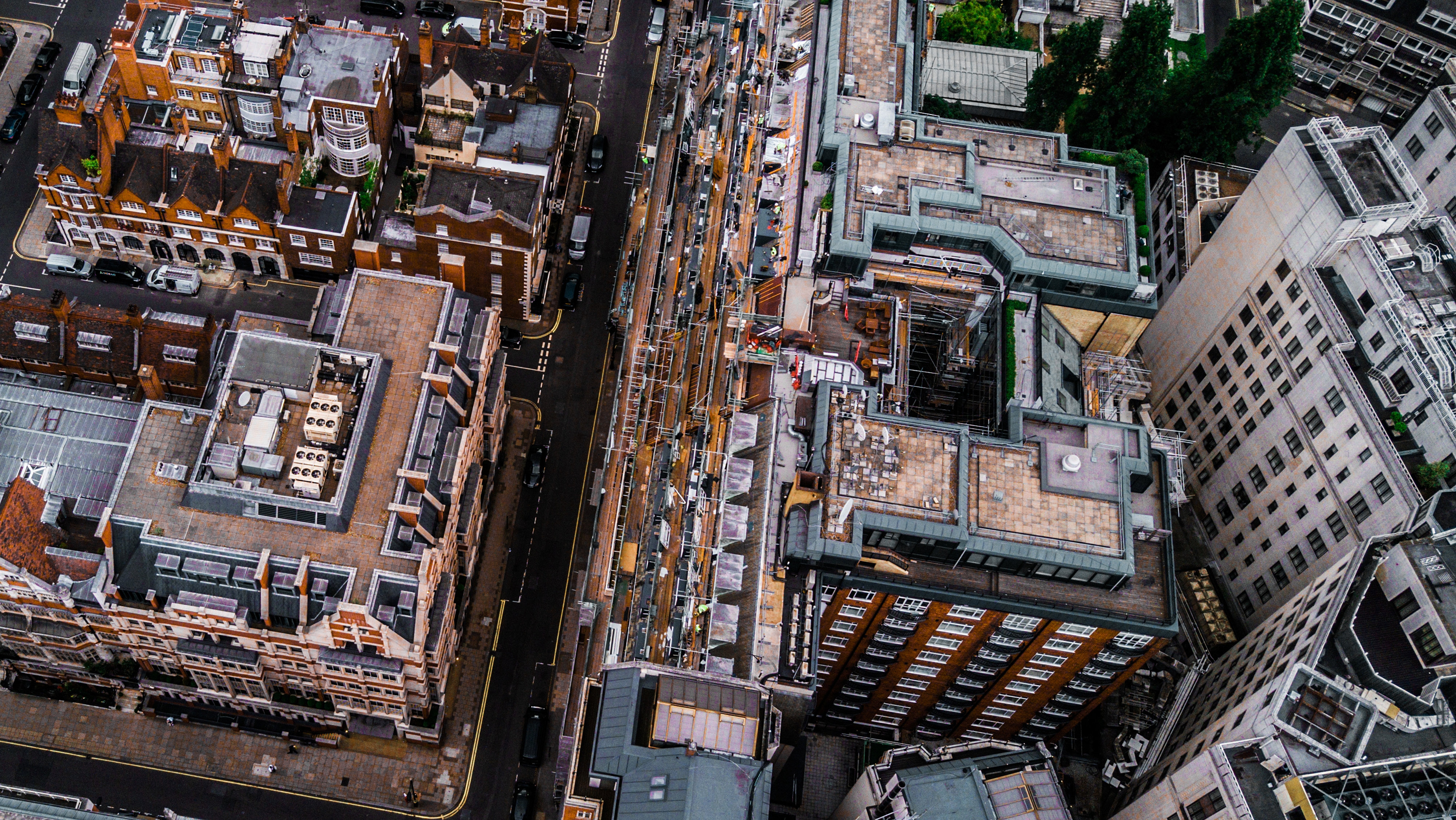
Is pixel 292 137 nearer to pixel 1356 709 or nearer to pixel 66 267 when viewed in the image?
pixel 66 267

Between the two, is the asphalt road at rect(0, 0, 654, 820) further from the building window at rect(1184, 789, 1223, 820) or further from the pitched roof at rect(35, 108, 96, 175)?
the building window at rect(1184, 789, 1223, 820)

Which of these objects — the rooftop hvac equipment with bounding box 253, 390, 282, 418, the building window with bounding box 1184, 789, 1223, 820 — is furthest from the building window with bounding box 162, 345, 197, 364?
the building window with bounding box 1184, 789, 1223, 820

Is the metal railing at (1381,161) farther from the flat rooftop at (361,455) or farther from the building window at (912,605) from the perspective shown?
the flat rooftop at (361,455)

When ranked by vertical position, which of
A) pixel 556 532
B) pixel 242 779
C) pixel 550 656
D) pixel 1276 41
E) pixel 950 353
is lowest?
pixel 242 779

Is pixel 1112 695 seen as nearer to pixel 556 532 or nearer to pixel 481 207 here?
pixel 556 532

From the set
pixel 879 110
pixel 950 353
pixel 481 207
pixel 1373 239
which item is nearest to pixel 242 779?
pixel 481 207
